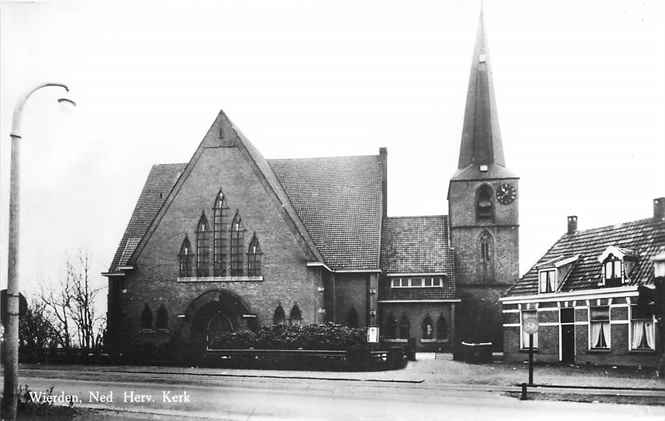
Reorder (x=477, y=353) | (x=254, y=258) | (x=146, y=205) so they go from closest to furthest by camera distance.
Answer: (x=146, y=205) → (x=254, y=258) → (x=477, y=353)

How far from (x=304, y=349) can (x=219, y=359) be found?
7.65 feet

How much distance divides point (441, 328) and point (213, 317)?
1070 cm

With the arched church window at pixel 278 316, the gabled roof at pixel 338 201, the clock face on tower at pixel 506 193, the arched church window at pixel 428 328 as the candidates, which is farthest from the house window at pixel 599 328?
the clock face on tower at pixel 506 193

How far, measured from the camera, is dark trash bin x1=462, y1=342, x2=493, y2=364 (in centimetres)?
2503

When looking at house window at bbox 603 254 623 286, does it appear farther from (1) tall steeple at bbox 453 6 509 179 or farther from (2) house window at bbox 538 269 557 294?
(1) tall steeple at bbox 453 6 509 179

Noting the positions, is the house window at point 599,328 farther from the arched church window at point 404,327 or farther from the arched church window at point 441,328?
the arched church window at point 404,327

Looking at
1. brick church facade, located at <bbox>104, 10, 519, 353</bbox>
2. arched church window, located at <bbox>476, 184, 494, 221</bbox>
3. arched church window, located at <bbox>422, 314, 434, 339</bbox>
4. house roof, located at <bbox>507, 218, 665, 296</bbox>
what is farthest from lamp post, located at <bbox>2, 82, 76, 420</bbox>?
arched church window, located at <bbox>476, 184, 494, 221</bbox>

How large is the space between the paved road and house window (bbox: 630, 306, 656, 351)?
566 cm

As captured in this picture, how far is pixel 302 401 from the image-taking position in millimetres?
14125

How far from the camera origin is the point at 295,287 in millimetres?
24375

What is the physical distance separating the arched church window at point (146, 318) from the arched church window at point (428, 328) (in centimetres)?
1301

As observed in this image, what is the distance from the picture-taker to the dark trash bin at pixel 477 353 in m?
25.0

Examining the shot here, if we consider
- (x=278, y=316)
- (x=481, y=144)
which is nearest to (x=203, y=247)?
(x=278, y=316)

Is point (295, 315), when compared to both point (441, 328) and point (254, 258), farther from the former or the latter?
point (441, 328)
